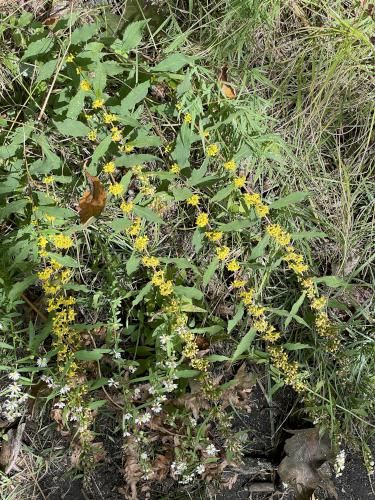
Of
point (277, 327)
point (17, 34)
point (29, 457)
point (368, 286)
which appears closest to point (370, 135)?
point (368, 286)

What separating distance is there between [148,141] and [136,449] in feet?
3.74

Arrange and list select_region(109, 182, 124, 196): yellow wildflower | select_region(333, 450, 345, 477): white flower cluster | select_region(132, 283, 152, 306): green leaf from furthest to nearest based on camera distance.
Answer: select_region(333, 450, 345, 477): white flower cluster → select_region(132, 283, 152, 306): green leaf → select_region(109, 182, 124, 196): yellow wildflower

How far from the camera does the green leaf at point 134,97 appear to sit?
1957mm

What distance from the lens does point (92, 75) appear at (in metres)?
2.12

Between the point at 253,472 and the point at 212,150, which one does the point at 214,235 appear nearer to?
the point at 212,150

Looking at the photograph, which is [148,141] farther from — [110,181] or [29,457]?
[29,457]

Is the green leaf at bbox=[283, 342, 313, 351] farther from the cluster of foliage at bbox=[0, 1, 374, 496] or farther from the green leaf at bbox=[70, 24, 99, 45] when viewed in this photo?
the green leaf at bbox=[70, 24, 99, 45]

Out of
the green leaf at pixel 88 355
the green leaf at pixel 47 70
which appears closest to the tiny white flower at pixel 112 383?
the green leaf at pixel 88 355

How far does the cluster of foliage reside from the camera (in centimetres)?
193

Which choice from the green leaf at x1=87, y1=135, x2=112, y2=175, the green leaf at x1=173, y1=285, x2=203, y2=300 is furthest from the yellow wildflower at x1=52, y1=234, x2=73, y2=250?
the green leaf at x1=173, y1=285, x2=203, y2=300

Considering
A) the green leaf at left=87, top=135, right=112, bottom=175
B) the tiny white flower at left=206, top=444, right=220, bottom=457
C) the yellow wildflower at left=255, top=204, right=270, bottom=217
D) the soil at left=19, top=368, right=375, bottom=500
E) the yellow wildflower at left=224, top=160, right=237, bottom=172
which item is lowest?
the soil at left=19, top=368, right=375, bottom=500

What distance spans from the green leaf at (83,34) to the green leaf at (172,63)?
0.26 m

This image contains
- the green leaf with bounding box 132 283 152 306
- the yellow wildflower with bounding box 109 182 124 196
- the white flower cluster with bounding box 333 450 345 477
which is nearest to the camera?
the yellow wildflower with bounding box 109 182 124 196

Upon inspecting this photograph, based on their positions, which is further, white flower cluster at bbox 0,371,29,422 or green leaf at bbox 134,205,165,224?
white flower cluster at bbox 0,371,29,422
